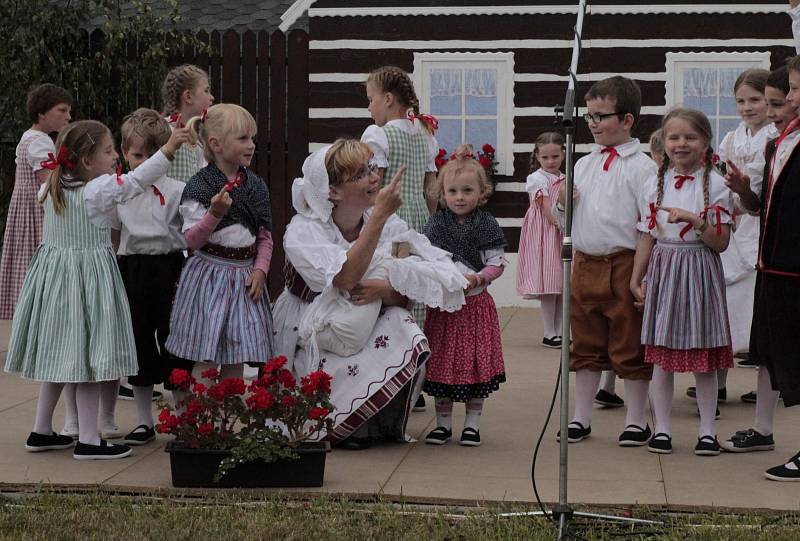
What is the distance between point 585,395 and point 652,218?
936 mm

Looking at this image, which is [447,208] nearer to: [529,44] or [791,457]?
[791,457]

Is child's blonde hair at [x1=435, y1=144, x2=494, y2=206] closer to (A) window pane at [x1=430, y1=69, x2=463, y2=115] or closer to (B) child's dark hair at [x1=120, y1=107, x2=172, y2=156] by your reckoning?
(B) child's dark hair at [x1=120, y1=107, x2=172, y2=156]

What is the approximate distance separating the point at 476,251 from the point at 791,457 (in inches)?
69.0

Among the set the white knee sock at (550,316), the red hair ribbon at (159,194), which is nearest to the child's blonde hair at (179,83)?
the red hair ribbon at (159,194)

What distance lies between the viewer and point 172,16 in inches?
498

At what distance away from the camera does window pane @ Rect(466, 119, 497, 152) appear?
42.6ft

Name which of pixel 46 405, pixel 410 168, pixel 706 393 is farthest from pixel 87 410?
pixel 706 393

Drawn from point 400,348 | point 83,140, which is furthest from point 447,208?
point 83,140

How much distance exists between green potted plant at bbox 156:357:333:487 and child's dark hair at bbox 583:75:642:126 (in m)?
2.14

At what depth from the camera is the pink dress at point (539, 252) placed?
10117 millimetres

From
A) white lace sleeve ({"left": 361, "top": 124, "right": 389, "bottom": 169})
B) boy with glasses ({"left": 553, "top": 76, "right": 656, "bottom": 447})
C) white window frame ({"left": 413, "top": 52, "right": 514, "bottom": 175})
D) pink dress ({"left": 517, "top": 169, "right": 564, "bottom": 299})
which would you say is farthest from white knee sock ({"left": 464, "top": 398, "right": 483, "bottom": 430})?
white window frame ({"left": 413, "top": 52, "right": 514, "bottom": 175})

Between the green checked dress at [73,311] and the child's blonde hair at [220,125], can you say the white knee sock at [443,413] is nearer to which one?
the green checked dress at [73,311]

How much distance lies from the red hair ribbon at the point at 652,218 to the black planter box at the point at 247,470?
1.92 meters

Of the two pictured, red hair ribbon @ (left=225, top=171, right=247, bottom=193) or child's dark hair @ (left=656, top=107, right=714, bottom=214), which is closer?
red hair ribbon @ (left=225, top=171, right=247, bottom=193)
